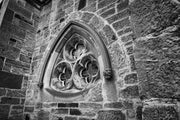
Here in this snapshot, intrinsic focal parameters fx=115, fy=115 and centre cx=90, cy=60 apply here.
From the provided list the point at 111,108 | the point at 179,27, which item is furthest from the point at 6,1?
the point at 179,27

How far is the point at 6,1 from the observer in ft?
9.62

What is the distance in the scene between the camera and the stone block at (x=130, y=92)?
1271 millimetres

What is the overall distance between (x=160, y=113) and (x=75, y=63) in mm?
1659

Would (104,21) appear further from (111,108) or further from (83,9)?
(111,108)

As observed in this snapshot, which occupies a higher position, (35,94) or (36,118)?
(35,94)

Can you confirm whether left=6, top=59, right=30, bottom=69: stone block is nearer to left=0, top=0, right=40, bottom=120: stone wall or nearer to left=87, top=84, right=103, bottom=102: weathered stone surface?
left=0, top=0, right=40, bottom=120: stone wall

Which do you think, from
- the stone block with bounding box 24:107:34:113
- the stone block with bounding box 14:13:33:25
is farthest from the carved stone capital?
the stone block with bounding box 14:13:33:25

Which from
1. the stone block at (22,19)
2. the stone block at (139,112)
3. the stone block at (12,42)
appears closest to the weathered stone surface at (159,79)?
the stone block at (139,112)

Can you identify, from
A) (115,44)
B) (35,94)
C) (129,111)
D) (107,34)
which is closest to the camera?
(129,111)

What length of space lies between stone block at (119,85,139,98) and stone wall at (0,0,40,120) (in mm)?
2180

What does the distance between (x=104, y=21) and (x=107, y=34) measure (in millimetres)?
270

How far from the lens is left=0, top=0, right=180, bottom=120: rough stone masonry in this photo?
72 centimetres

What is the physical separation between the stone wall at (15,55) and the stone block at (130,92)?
2.18m

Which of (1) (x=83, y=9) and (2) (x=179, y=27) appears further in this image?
(1) (x=83, y=9)
